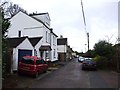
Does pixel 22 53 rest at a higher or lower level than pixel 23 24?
lower

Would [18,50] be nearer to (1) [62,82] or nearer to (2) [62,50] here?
(1) [62,82]

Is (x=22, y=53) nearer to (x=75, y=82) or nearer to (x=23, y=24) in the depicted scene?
(x=75, y=82)

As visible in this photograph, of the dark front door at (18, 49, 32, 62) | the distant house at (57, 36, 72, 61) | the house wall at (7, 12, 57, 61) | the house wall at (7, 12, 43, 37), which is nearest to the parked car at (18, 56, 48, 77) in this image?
the dark front door at (18, 49, 32, 62)

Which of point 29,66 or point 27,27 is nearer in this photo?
point 29,66

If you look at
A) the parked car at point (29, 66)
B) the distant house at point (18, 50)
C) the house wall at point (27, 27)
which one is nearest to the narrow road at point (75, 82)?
the parked car at point (29, 66)

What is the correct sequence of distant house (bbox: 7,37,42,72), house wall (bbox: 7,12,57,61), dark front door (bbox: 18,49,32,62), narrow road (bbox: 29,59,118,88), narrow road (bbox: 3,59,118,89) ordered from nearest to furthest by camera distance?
narrow road (bbox: 3,59,118,89), narrow road (bbox: 29,59,118,88), distant house (bbox: 7,37,42,72), dark front door (bbox: 18,49,32,62), house wall (bbox: 7,12,57,61)

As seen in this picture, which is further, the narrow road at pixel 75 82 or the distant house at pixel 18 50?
the distant house at pixel 18 50

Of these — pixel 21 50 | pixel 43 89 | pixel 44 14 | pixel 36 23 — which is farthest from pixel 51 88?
pixel 44 14

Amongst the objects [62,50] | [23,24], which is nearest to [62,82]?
[23,24]

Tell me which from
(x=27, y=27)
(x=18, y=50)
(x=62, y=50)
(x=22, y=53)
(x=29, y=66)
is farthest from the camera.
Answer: (x=62, y=50)

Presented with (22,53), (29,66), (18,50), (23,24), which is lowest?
(29,66)

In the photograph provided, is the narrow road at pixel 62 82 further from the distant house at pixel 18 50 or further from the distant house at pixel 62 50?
the distant house at pixel 62 50

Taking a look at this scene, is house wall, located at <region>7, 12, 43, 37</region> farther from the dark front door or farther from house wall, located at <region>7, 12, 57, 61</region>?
the dark front door

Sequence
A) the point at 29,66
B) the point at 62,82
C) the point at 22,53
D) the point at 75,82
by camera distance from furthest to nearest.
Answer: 1. the point at 22,53
2. the point at 29,66
3. the point at 75,82
4. the point at 62,82
